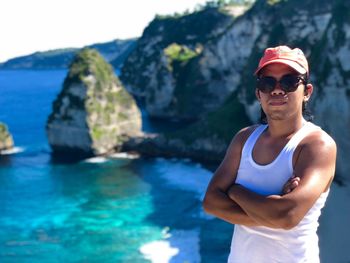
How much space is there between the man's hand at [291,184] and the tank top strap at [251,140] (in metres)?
0.67

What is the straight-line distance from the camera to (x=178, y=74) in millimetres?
103812

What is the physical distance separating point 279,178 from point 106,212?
4495 cm

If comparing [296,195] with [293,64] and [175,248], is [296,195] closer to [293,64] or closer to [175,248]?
[293,64]

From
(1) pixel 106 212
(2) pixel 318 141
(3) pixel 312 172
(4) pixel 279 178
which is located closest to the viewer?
(3) pixel 312 172

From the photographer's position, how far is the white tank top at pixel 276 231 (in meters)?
5.67

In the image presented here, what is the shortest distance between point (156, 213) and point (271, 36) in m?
35.6

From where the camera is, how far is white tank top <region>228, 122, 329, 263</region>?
5.67 metres

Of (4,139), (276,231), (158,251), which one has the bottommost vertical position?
(158,251)

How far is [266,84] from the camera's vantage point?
6.00 metres

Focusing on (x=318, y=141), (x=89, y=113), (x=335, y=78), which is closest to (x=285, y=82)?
(x=318, y=141)

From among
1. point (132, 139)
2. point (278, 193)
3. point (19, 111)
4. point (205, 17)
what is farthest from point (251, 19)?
point (278, 193)

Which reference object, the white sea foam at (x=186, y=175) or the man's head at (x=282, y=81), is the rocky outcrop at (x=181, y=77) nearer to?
the white sea foam at (x=186, y=175)

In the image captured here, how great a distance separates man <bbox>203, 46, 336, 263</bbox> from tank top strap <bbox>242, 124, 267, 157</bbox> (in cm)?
1

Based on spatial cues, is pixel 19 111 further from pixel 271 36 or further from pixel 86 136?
pixel 271 36
